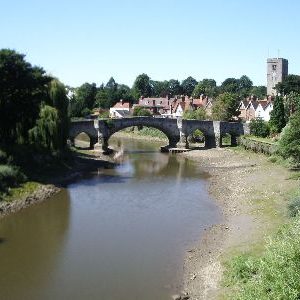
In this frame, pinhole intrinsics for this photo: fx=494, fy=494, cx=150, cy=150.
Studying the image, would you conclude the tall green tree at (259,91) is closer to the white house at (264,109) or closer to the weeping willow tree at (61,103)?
the white house at (264,109)

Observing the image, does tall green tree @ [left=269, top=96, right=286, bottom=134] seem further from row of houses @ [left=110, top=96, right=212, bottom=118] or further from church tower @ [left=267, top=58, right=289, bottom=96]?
church tower @ [left=267, top=58, right=289, bottom=96]

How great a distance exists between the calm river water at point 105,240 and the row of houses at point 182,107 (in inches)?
2192

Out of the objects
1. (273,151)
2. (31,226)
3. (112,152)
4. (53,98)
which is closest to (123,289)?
(31,226)

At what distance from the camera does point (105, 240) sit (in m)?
31.6

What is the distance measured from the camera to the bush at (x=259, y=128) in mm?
80250

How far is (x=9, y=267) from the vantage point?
87.9ft

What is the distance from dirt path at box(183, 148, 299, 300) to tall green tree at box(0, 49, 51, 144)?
20714 mm

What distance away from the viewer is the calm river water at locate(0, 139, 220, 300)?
24.3 metres

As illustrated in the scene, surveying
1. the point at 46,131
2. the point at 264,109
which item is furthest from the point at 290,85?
the point at 46,131

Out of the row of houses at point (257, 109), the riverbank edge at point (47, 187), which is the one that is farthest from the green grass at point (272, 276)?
the row of houses at point (257, 109)

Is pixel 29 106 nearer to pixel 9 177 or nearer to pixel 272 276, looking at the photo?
pixel 9 177

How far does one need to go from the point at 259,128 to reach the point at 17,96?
4325cm

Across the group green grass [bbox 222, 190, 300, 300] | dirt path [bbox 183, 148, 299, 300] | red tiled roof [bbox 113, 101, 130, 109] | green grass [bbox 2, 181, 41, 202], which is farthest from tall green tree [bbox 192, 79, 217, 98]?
green grass [bbox 222, 190, 300, 300]

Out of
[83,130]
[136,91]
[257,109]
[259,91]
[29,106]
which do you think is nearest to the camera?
[29,106]
